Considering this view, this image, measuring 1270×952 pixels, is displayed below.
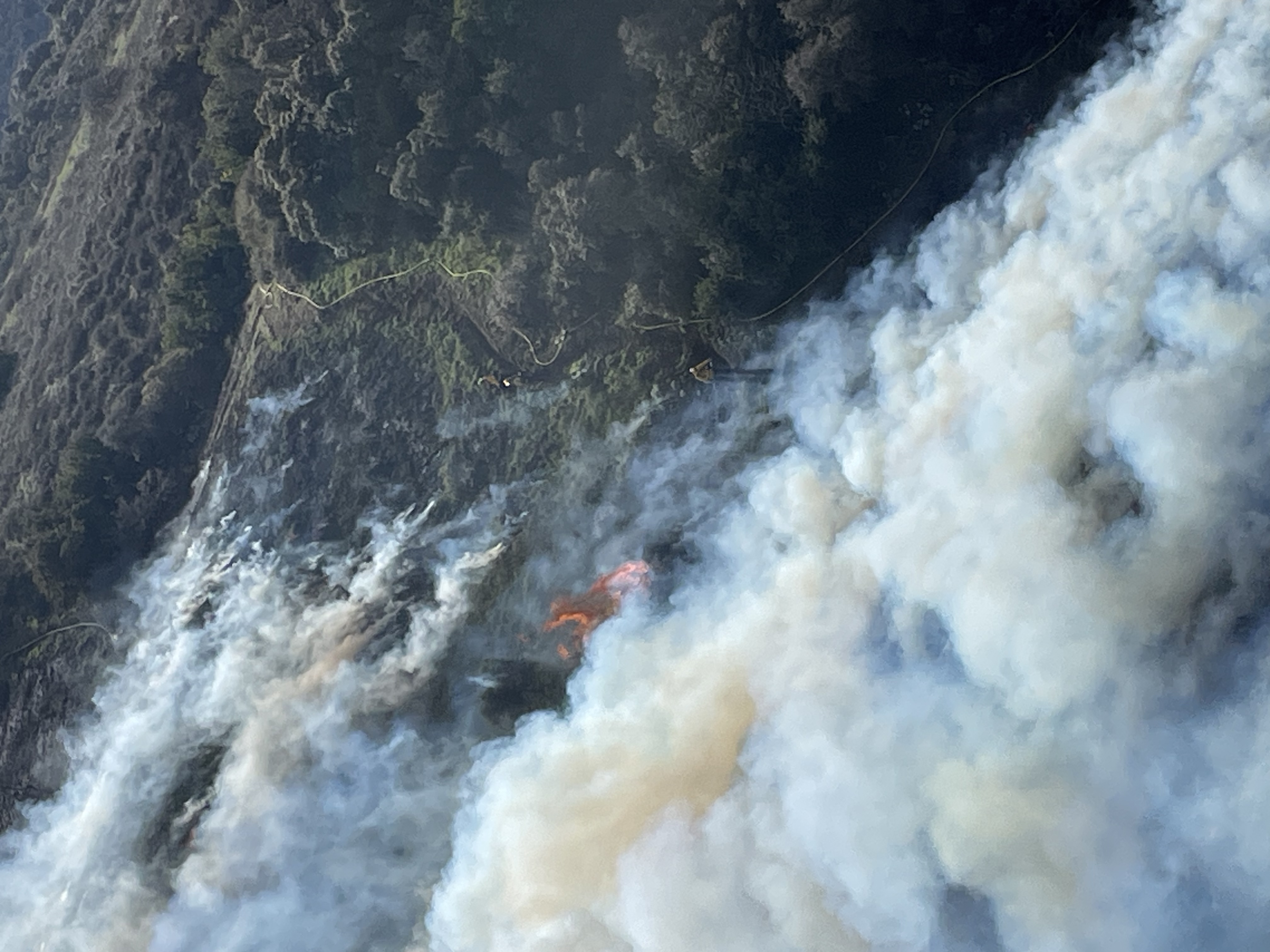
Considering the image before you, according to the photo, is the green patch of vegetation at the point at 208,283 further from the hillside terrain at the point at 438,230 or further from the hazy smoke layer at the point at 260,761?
the hazy smoke layer at the point at 260,761

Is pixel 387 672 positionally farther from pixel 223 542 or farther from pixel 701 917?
pixel 701 917

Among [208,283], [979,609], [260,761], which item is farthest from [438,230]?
[979,609]

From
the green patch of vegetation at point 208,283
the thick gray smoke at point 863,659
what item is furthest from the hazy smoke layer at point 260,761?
the green patch of vegetation at point 208,283

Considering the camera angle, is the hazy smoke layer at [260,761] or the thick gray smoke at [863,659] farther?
the hazy smoke layer at [260,761]

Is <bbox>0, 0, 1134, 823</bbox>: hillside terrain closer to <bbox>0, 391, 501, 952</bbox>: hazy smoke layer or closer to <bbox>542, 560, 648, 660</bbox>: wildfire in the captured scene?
<bbox>0, 391, 501, 952</bbox>: hazy smoke layer

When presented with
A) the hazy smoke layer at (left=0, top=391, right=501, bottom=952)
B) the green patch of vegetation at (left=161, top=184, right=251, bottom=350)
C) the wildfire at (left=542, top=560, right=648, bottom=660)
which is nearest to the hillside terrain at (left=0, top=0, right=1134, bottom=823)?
the green patch of vegetation at (left=161, top=184, right=251, bottom=350)
